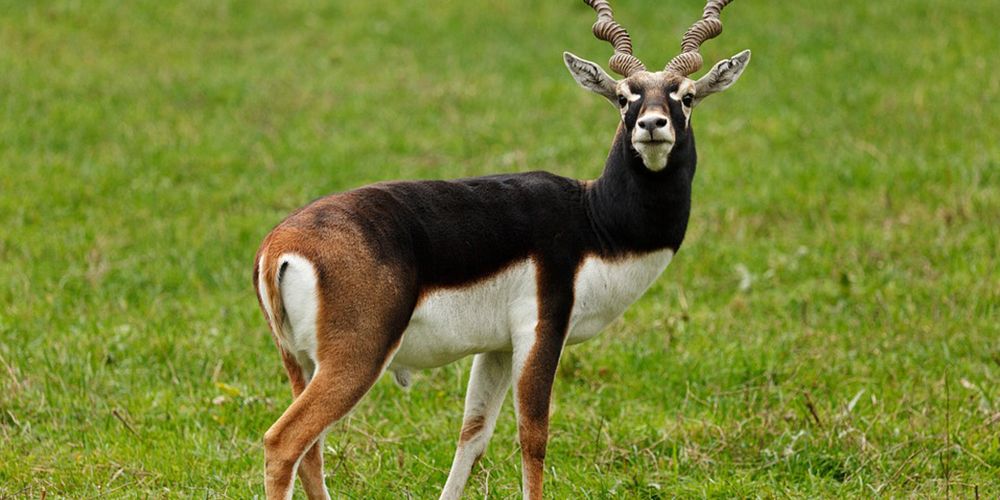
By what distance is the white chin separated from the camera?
5.09 meters

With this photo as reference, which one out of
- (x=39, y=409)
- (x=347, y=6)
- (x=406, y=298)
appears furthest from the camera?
(x=347, y=6)

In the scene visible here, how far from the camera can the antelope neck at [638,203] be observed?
17.6 feet

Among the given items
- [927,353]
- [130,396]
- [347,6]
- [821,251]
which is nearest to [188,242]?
[130,396]

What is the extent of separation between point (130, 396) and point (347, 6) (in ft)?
36.4

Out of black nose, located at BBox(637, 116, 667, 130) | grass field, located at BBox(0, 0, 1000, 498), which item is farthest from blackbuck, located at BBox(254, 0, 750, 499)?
grass field, located at BBox(0, 0, 1000, 498)

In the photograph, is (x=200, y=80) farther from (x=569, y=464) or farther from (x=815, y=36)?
(x=569, y=464)

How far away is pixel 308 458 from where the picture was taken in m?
5.16

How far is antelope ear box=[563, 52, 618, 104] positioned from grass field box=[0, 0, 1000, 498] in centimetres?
174

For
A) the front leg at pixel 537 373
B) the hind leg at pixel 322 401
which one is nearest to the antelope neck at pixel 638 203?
the front leg at pixel 537 373

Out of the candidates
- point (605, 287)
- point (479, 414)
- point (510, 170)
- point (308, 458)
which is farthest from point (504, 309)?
point (510, 170)

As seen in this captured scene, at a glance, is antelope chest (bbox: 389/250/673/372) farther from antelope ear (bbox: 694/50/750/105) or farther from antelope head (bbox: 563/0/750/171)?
antelope ear (bbox: 694/50/750/105)

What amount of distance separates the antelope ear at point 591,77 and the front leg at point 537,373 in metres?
0.91

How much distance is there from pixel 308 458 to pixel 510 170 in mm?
6651

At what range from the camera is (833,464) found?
20.5ft
